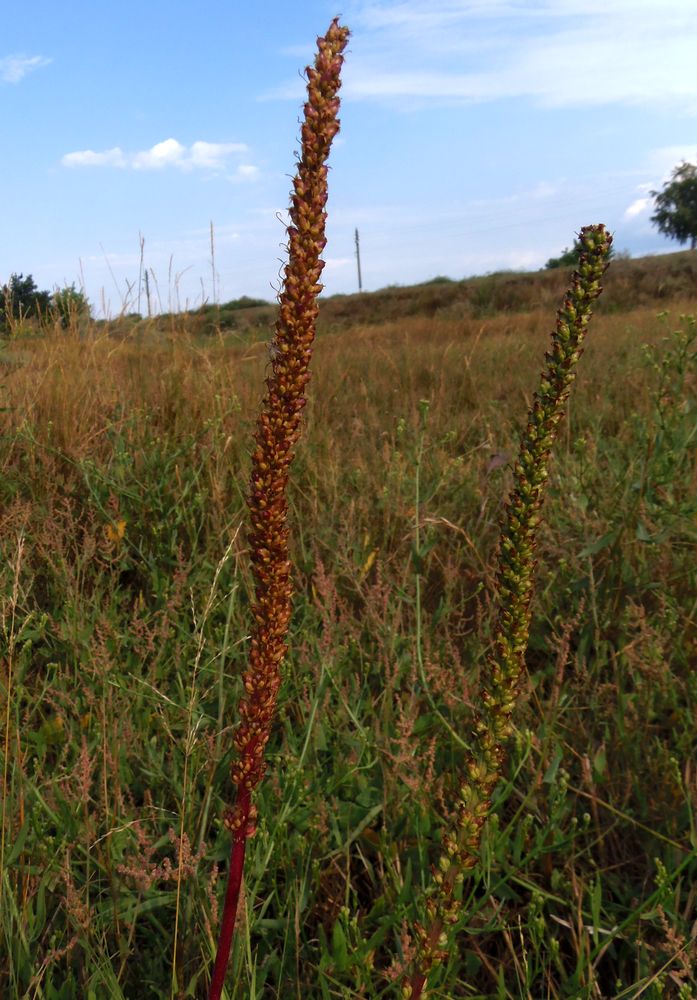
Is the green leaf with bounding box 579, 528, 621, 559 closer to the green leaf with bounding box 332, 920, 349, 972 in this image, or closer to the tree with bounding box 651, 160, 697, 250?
the green leaf with bounding box 332, 920, 349, 972

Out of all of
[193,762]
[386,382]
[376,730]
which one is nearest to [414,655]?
[376,730]

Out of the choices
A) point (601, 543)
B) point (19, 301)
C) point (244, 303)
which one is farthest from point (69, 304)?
point (244, 303)

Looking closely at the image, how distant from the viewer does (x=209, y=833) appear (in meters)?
1.86

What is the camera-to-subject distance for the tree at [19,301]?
16.4 ft

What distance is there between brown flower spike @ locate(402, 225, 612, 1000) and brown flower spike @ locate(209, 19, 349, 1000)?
23 centimetres

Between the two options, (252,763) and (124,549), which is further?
(124,549)

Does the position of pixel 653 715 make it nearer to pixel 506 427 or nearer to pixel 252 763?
pixel 252 763

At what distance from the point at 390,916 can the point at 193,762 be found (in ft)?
1.98

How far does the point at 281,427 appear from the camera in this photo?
776 millimetres

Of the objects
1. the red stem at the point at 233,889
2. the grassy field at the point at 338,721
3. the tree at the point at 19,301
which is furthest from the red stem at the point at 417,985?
the tree at the point at 19,301

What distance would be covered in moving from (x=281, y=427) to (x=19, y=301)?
542 centimetres

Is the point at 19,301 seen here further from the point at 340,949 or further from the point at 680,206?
the point at 680,206

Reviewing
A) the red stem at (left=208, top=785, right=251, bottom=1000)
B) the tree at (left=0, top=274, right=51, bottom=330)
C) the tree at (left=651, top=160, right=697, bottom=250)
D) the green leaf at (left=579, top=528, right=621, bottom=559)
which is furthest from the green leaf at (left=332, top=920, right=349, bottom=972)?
the tree at (left=651, top=160, right=697, bottom=250)

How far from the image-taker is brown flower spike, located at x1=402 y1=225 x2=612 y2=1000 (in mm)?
789
